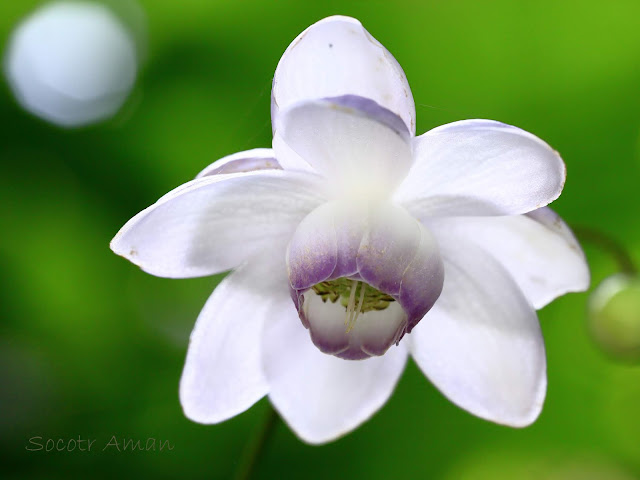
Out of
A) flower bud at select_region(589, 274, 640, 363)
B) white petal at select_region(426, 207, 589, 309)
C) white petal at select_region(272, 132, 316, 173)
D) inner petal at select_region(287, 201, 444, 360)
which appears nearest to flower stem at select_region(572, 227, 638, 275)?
flower bud at select_region(589, 274, 640, 363)

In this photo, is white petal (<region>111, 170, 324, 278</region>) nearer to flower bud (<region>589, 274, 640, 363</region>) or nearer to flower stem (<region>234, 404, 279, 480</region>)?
flower stem (<region>234, 404, 279, 480</region>)

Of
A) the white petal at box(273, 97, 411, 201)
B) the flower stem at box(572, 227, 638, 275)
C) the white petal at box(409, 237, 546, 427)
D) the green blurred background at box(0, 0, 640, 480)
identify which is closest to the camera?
the white petal at box(273, 97, 411, 201)

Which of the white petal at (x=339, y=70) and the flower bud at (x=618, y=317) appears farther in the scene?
the flower bud at (x=618, y=317)

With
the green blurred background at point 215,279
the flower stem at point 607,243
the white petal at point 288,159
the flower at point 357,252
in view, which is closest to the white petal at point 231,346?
the flower at point 357,252

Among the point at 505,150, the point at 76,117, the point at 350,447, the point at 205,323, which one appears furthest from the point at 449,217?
the point at 76,117

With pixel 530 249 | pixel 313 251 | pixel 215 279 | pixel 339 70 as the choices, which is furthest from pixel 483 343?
pixel 215 279

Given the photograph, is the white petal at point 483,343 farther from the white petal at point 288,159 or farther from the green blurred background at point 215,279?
the green blurred background at point 215,279
